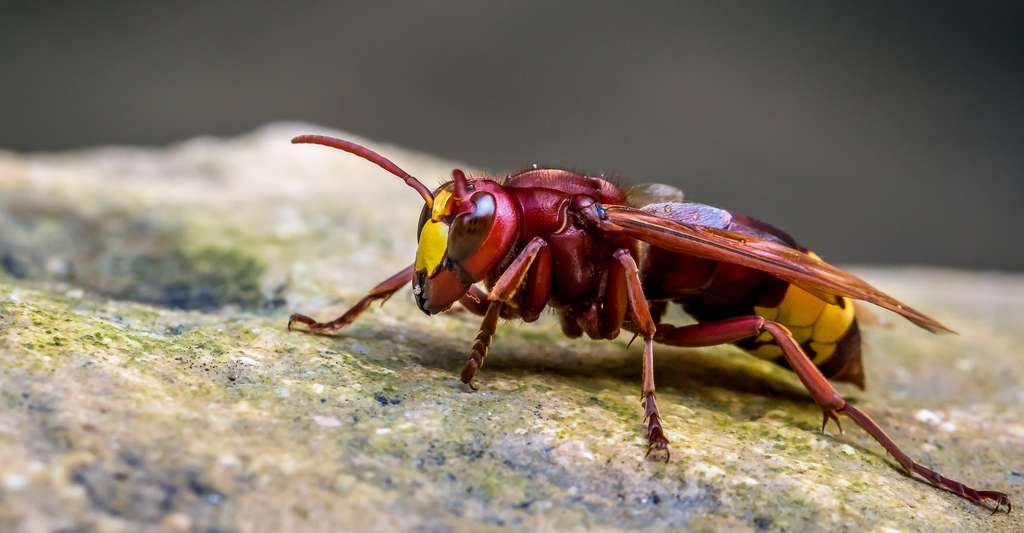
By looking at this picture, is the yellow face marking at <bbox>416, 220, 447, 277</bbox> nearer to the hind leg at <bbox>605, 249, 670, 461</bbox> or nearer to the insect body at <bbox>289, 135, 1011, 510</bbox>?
the insect body at <bbox>289, 135, 1011, 510</bbox>

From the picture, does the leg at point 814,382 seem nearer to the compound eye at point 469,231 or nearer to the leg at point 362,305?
the compound eye at point 469,231

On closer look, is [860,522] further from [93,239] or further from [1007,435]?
[93,239]

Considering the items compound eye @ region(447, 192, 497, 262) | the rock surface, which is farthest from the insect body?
the rock surface

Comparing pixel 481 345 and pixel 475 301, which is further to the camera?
pixel 475 301

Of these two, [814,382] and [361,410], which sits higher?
[814,382]

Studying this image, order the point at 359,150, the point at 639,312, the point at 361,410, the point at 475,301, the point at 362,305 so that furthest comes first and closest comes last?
the point at 362,305
the point at 475,301
the point at 639,312
the point at 359,150
the point at 361,410

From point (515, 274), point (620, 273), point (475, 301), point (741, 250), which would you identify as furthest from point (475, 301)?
point (741, 250)

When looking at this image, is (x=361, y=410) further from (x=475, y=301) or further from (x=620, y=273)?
(x=620, y=273)

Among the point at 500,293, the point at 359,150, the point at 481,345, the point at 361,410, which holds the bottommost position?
the point at 361,410
